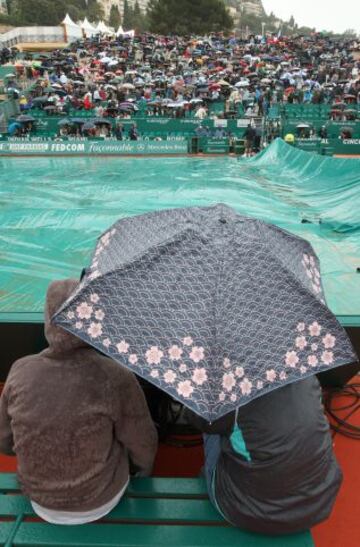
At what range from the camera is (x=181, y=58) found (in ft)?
111

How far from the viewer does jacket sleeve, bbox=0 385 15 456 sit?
5.61 ft

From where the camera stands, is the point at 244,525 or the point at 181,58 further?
Answer: the point at 181,58

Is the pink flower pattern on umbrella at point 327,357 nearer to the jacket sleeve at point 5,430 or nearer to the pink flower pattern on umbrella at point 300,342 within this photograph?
the pink flower pattern on umbrella at point 300,342

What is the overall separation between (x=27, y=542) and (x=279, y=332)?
1281 mm

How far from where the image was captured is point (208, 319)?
1.48 metres

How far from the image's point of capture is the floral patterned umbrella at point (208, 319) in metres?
1.44

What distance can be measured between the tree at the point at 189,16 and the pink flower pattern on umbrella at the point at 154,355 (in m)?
59.8

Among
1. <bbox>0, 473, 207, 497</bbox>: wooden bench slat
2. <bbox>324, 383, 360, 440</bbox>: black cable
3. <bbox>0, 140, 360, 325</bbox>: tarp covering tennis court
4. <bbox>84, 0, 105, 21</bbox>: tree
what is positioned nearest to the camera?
<bbox>0, 473, 207, 497</bbox>: wooden bench slat

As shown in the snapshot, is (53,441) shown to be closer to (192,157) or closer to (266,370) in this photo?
(266,370)

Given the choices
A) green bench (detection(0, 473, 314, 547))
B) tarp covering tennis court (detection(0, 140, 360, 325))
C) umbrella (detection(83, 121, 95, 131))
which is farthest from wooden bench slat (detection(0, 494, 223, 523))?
umbrella (detection(83, 121, 95, 131))

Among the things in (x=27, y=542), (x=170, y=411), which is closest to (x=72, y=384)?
(x=27, y=542)

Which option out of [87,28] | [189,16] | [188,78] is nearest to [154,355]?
[188,78]

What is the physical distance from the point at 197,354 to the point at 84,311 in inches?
16.3

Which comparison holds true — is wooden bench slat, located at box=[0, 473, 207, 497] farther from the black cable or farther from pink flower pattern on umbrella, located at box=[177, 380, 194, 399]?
the black cable
